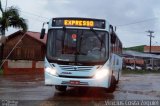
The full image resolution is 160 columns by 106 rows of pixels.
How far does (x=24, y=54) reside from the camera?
49000 millimetres

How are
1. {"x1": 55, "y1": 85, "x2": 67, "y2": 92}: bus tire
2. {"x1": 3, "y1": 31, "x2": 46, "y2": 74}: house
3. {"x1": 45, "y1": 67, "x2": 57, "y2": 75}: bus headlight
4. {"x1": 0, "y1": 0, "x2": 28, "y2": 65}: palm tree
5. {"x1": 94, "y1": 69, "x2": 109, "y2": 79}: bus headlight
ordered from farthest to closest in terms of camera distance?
{"x1": 3, "y1": 31, "x2": 46, "y2": 74}: house
{"x1": 0, "y1": 0, "x2": 28, "y2": 65}: palm tree
{"x1": 55, "y1": 85, "x2": 67, "y2": 92}: bus tire
{"x1": 45, "y1": 67, "x2": 57, "y2": 75}: bus headlight
{"x1": 94, "y1": 69, "x2": 109, "y2": 79}: bus headlight

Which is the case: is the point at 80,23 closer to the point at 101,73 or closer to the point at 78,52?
the point at 78,52

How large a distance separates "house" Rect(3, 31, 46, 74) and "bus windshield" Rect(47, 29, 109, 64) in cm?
2196

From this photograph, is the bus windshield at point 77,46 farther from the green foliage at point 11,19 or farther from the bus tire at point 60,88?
the green foliage at point 11,19

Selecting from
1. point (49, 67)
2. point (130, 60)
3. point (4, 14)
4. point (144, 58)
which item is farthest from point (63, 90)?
point (144, 58)

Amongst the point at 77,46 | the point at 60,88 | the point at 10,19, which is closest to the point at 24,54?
the point at 10,19

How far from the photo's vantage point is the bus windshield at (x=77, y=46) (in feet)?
55.8

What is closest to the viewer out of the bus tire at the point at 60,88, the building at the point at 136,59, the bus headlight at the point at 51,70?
the bus headlight at the point at 51,70

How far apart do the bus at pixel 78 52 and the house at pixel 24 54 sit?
2199 cm

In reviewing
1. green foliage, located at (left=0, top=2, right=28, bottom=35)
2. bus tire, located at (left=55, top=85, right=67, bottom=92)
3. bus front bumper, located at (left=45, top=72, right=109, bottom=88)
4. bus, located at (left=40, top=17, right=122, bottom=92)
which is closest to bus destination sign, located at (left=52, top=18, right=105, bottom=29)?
bus, located at (left=40, top=17, right=122, bottom=92)

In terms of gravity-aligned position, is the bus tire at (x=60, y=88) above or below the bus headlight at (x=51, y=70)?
below

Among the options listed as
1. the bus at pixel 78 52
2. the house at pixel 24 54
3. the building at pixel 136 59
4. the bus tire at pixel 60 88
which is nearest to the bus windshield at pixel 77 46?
the bus at pixel 78 52

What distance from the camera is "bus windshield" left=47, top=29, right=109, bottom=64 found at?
17016mm

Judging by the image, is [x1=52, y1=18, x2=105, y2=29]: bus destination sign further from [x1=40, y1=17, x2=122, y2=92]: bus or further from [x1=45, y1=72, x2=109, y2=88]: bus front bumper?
[x1=45, y1=72, x2=109, y2=88]: bus front bumper
